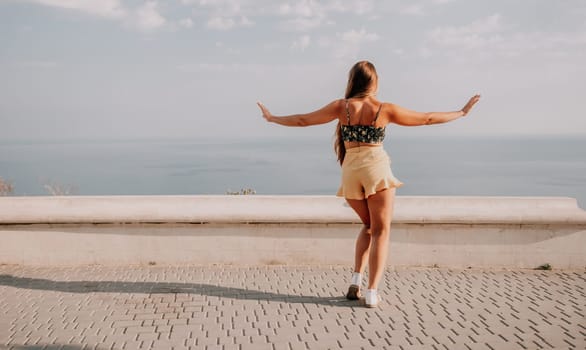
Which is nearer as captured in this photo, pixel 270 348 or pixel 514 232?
pixel 270 348

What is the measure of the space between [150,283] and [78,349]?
150 centimetres

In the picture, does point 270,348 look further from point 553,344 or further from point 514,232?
point 514,232

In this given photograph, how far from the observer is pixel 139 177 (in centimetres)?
16188

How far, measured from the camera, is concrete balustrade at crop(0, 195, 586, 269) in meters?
5.32

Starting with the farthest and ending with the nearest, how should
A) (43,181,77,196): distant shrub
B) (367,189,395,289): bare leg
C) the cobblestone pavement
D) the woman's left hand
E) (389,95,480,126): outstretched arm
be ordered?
(43,181,77,196): distant shrub
the woman's left hand
(367,189,395,289): bare leg
(389,95,480,126): outstretched arm
the cobblestone pavement

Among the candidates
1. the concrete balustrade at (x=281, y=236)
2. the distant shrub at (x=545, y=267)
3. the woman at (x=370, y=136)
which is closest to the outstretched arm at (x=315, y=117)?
the woman at (x=370, y=136)

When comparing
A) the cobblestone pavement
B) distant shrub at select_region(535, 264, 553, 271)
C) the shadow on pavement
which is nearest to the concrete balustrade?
distant shrub at select_region(535, 264, 553, 271)

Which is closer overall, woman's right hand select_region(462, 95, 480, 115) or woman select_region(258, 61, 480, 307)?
woman select_region(258, 61, 480, 307)

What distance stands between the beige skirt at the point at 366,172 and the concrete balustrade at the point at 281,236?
1.15 m

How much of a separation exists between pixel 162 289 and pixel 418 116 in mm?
2767

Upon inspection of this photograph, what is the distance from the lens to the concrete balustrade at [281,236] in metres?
5.32

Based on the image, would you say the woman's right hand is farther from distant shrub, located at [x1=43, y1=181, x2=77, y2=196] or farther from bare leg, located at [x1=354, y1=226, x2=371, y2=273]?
distant shrub, located at [x1=43, y1=181, x2=77, y2=196]

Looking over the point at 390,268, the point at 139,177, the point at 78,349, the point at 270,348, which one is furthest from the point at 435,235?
the point at 139,177

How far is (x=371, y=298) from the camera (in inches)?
165
